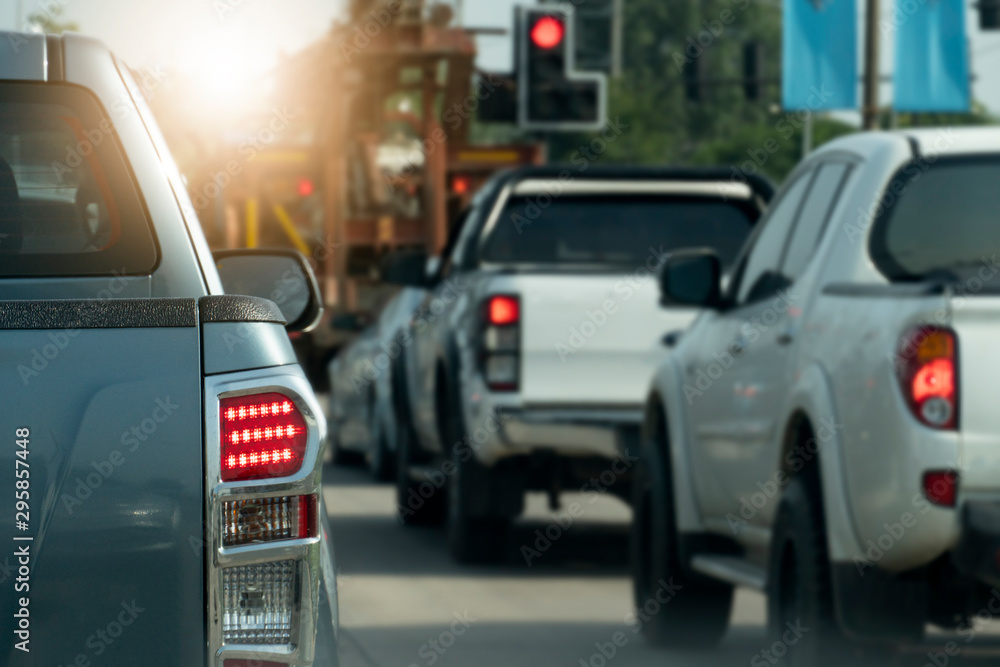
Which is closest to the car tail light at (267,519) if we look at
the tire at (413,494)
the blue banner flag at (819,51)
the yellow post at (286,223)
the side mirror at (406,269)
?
the side mirror at (406,269)

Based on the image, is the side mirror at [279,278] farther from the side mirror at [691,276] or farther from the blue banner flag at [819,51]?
the blue banner flag at [819,51]

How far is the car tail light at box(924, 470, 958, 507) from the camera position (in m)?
4.56

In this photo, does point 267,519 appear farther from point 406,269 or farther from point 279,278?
point 406,269

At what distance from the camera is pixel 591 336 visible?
28.7ft

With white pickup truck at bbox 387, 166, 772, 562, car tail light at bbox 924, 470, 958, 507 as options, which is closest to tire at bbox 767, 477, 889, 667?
car tail light at bbox 924, 470, 958, 507

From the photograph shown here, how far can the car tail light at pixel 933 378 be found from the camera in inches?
181

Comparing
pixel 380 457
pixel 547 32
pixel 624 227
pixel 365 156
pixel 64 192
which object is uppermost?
pixel 547 32

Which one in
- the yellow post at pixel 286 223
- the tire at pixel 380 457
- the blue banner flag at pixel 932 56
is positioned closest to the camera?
the tire at pixel 380 457

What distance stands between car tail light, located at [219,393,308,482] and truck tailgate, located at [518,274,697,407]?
20.3 ft

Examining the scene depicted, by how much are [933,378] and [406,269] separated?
620 centimetres

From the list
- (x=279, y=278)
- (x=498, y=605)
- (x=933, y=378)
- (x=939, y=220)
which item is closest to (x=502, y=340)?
(x=498, y=605)

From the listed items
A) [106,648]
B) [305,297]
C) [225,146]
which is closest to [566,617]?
[305,297]

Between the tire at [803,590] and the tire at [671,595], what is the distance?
Answer: 1.36 meters

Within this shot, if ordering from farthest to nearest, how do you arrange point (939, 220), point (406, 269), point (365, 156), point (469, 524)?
point (365, 156) < point (406, 269) < point (469, 524) < point (939, 220)
